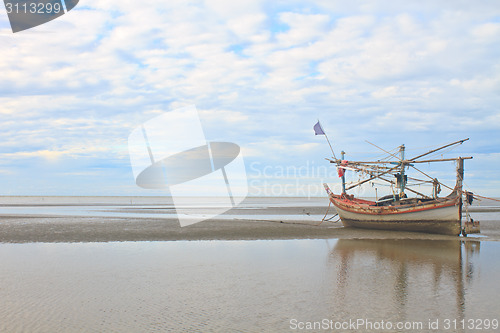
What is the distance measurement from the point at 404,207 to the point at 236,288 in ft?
69.7

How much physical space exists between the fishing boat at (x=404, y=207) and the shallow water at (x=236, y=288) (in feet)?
22.5

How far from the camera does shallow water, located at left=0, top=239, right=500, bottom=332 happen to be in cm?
978

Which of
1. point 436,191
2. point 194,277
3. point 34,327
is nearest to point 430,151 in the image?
point 436,191

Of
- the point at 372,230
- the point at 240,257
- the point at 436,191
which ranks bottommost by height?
the point at 372,230

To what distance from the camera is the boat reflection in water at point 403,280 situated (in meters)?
10.6

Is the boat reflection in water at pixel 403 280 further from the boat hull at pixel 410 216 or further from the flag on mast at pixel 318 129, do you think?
the flag on mast at pixel 318 129

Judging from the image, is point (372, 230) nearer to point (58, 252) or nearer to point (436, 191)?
point (436, 191)

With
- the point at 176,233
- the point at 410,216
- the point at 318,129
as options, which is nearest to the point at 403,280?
the point at 176,233

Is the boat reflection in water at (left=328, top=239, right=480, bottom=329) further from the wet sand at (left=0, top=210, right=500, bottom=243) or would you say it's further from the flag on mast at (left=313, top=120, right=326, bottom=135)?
the flag on mast at (left=313, top=120, right=326, bottom=135)

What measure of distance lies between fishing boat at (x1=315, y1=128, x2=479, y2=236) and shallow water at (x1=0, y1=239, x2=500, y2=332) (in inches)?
270

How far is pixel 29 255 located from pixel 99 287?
767 cm

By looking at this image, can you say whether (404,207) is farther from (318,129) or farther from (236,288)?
(236,288)

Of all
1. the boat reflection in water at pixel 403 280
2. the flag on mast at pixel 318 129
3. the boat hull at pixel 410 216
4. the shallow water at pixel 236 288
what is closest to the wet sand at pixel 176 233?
the boat hull at pixel 410 216

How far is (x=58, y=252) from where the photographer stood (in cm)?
1945
